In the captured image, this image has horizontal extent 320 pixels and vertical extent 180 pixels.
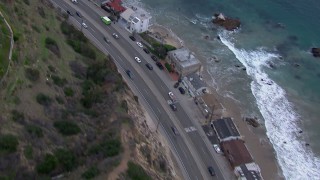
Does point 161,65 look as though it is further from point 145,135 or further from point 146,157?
point 146,157

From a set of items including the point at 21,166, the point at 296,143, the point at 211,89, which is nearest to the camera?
the point at 21,166

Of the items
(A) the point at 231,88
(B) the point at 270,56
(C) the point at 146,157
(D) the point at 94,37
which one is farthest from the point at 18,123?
(B) the point at 270,56

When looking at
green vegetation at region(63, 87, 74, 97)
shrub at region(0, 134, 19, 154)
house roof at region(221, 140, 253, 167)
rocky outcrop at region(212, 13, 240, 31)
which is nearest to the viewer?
shrub at region(0, 134, 19, 154)

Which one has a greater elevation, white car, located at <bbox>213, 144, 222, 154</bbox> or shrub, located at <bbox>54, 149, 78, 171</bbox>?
shrub, located at <bbox>54, 149, 78, 171</bbox>

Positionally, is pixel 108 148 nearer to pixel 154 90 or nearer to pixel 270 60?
pixel 154 90

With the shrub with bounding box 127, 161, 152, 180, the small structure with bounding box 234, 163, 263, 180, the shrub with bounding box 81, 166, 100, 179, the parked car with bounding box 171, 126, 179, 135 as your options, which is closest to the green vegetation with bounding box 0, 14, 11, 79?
the shrub with bounding box 81, 166, 100, 179

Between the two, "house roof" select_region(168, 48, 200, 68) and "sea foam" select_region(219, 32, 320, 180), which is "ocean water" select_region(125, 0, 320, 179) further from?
"house roof" select_region(168, 48, 200, 68)
